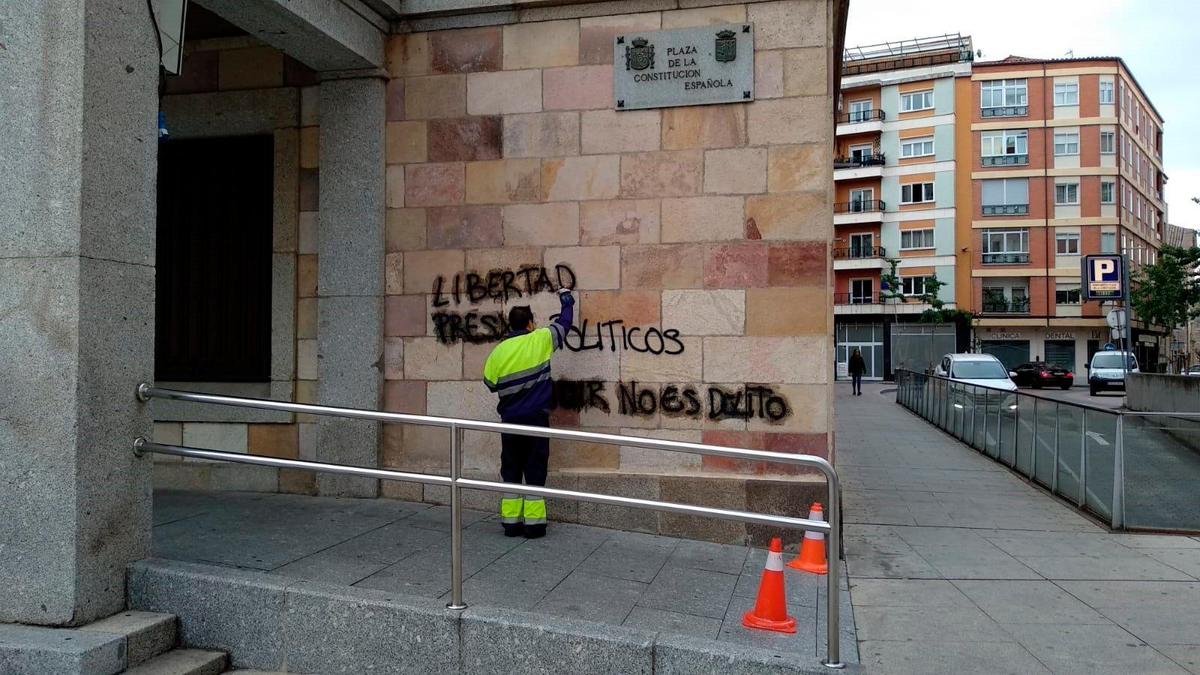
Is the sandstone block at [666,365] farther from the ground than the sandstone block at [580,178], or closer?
closer

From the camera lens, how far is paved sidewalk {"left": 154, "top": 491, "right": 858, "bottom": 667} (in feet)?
14.7

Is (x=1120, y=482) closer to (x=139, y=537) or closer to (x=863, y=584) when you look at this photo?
(x=863, y=584)

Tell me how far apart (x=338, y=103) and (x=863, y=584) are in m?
5.48

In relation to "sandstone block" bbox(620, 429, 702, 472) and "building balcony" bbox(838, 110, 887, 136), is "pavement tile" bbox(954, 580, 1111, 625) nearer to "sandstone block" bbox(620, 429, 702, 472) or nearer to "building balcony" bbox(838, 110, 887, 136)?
"sandstone block" bbox(620, 429, 702, 472)

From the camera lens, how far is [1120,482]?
784 centimetres

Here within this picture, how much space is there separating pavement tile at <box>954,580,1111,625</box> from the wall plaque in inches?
148

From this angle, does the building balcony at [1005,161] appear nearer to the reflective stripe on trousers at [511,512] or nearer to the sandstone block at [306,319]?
the sandstone block at [306,319]

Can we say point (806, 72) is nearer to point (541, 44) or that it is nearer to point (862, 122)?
point (541, 44)

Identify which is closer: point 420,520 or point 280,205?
point 420,520

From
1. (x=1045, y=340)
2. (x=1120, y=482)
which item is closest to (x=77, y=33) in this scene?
(x=1120, y=482)

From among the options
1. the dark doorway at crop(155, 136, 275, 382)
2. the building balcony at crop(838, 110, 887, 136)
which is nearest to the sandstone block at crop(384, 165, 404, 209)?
the dark doorway at crop(155, 136, 275, 382)

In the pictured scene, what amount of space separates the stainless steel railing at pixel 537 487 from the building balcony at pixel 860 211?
48.6m

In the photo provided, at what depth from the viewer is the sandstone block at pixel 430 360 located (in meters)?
7.05

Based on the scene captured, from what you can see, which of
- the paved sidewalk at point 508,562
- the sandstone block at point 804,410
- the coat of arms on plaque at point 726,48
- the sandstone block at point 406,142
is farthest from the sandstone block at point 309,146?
the sandstone block at point 804,410
